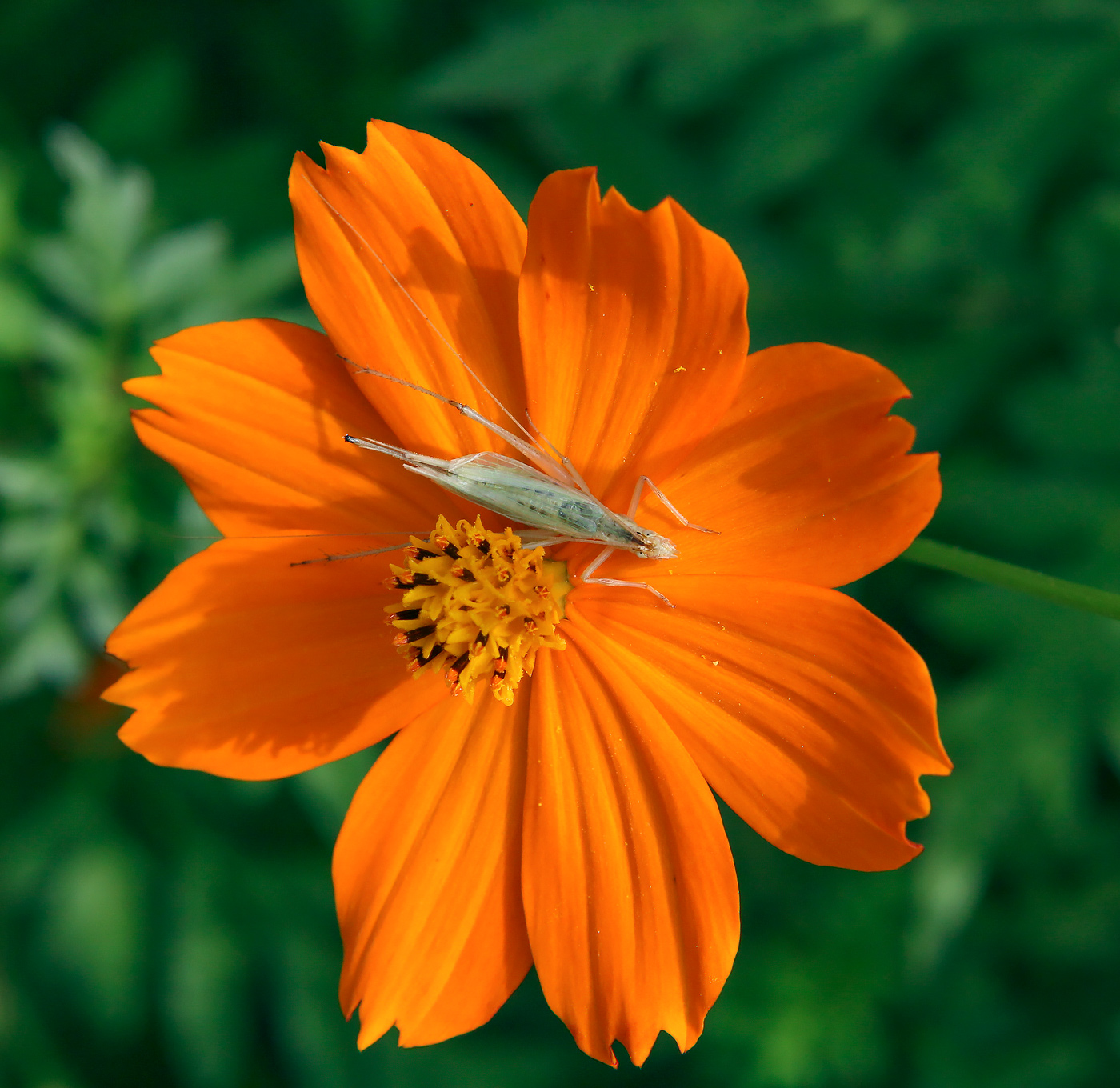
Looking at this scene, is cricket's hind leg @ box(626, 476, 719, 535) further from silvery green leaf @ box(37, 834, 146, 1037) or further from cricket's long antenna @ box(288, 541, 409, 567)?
silvery green leaf @ box(37, 834, 146, 1037)

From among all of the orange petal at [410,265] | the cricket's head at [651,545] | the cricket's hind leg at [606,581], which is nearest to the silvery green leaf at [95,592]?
the orange petal at [410,265]

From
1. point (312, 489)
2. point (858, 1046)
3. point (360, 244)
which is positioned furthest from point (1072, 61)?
point (858, 1046)

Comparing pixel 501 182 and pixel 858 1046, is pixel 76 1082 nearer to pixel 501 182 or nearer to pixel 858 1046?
pixel 858 1046

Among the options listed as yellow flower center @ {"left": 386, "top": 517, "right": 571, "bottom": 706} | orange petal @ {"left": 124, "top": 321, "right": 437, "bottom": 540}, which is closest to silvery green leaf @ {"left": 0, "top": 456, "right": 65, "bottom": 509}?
orange petal @ {"left": 124, "top": 321, "right": 437, "bottom": 540}

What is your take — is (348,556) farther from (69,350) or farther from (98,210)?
(98,210)

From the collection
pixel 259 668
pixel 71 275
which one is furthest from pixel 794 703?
pixel 71 275

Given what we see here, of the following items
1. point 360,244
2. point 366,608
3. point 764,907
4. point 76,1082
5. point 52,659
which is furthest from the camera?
point 76,1082
